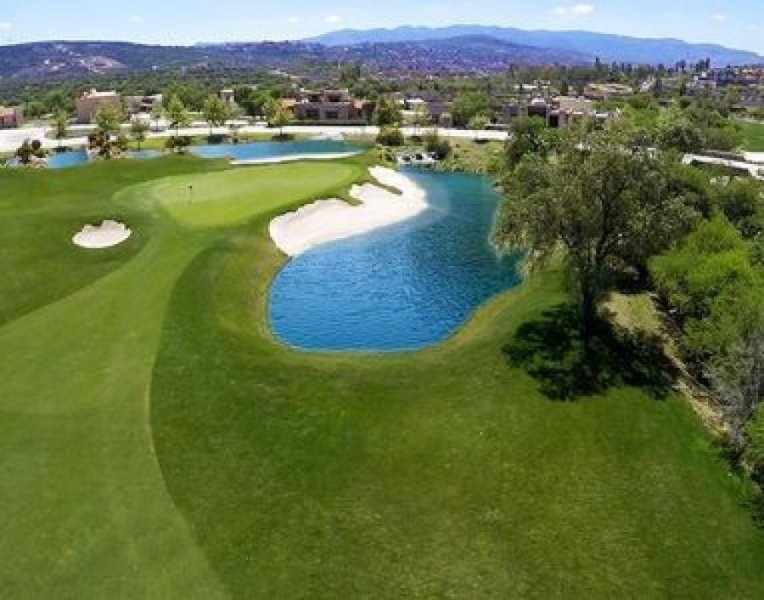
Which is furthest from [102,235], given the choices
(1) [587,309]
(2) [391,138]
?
(2) [391,138]

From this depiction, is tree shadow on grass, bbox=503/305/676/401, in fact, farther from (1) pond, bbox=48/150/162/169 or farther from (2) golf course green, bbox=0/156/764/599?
(1) pond, bbox=48/150/162/169

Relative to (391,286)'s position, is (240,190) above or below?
above

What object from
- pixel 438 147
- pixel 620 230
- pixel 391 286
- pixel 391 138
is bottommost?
pixel 391 138

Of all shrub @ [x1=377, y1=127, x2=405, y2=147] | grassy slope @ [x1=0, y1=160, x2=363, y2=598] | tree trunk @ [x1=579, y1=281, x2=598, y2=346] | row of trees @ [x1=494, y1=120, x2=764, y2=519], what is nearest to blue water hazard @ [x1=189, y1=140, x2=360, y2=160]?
shrub @ [x1=377, y1=127, x2=405, y2=147]

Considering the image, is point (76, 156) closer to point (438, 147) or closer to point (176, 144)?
point (176, 144)

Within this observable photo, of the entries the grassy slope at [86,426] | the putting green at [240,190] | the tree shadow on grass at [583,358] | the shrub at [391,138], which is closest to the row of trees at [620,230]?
the tree shadow on grass at [583,358]

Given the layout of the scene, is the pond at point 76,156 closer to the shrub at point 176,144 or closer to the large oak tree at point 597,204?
the shrub at point 176,144

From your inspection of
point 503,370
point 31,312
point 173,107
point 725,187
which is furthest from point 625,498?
point 173,107
